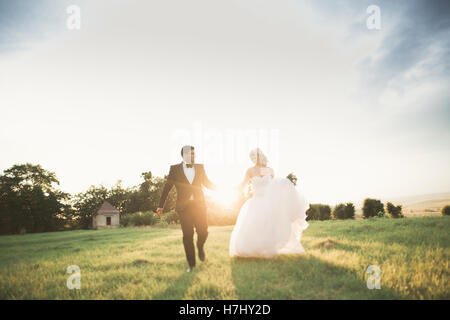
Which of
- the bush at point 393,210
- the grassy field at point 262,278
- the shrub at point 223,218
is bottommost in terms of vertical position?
the shrub at point 223,218

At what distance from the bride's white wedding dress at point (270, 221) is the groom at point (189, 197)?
112 cm

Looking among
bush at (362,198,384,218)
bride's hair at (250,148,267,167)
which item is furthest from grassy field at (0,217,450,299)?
bush at (362,198,384,218)

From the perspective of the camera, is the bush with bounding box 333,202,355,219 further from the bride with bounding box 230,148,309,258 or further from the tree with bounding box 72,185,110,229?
the tree with bounding box 72,185,110,229

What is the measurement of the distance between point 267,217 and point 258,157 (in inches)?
67.6

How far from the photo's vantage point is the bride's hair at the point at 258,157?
256 inches

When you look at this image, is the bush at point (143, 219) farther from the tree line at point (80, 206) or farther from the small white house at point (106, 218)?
the small white house at point (106, 218)

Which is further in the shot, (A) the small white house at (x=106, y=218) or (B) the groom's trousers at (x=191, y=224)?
(A) the small white house at (x=106, y=218)

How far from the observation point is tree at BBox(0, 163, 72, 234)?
3703 centimetres

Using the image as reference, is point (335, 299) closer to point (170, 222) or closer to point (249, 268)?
point (249, 268)

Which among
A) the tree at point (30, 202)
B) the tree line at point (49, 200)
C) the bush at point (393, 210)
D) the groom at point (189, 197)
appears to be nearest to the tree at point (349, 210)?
the bush at point (393, 210)

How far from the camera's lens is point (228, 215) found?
91.7 ft
